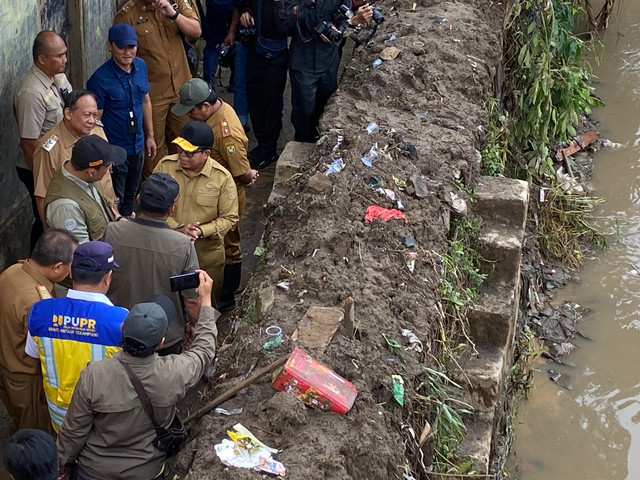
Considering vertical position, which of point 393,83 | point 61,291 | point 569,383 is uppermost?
point 393,83

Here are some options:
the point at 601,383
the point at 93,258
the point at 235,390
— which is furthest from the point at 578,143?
the point at 93,258

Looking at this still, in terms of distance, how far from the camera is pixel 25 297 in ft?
12.4

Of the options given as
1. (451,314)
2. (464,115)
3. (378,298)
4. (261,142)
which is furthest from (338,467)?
(261,142)

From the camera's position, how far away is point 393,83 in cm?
618

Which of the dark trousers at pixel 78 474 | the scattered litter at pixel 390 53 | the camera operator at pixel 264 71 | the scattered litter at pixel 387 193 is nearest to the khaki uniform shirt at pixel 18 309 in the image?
the dark trousers at pixel 78 474

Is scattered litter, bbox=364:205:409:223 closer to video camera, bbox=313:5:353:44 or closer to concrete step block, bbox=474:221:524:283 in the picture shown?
concrete step block, bbox=474:221:524:283

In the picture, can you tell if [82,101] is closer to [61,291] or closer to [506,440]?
[61,291]

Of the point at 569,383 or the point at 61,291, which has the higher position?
the point at 61,291

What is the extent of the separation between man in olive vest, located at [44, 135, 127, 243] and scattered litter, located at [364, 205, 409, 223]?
1436mm

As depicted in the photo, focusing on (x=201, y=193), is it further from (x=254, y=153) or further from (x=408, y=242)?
(x=254, y=153)

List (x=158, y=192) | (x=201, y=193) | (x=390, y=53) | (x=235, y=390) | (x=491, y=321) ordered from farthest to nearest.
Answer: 1. (x=390, y=53)
2. (x=491, y=321)
3. (x=201, y=193)
4. (x=158, y=192)
5. (x=235, y=390)

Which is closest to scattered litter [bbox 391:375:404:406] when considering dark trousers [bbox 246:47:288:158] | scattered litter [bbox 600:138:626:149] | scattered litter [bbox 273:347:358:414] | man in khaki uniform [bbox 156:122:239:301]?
scattered litter [bbox 273:347:358:414]

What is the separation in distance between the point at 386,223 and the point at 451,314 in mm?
624

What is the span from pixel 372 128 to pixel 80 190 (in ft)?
6.82
